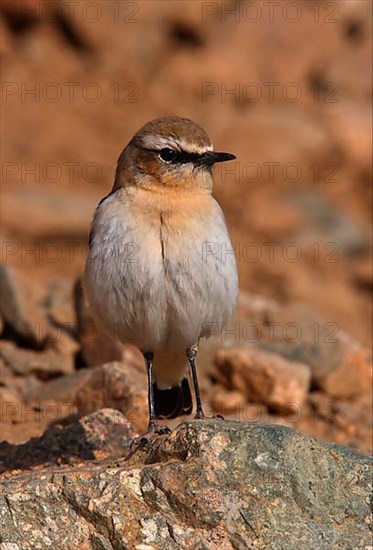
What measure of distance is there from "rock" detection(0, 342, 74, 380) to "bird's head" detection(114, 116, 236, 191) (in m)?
2.96

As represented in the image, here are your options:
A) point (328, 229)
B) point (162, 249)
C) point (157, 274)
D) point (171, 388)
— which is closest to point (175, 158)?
point (162, 249)

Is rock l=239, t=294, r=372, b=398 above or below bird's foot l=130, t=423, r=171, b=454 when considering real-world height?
below

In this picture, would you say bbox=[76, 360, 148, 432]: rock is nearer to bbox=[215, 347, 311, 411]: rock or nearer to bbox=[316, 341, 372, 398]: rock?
bbox=[215, 347, 311, 411]: rock

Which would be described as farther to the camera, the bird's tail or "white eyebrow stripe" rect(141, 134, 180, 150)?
the bird's tail

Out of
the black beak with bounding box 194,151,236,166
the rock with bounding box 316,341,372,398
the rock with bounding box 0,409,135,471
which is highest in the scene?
the black beak with bounding box 194,151,236,166

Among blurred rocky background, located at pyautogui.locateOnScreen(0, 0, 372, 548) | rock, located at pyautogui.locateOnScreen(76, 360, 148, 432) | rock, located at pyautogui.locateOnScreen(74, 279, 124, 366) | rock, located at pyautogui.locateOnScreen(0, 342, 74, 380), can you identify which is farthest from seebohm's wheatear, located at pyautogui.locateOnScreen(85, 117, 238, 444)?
rock, located at pyautogui.locateOnScreen(0, 342, 74, 380)

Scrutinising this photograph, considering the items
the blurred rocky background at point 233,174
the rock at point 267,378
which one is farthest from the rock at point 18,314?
Answer: the rock at point 267,378

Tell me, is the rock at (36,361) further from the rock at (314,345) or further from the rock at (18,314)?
the rock at (314,345)

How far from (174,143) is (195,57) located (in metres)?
11.2

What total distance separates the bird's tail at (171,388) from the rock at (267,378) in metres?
1.54

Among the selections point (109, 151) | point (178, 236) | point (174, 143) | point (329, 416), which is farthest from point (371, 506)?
point (109, 151)

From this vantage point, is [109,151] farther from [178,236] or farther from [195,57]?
[178,236]

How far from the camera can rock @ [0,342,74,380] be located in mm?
9727

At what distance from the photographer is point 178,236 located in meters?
7.01
